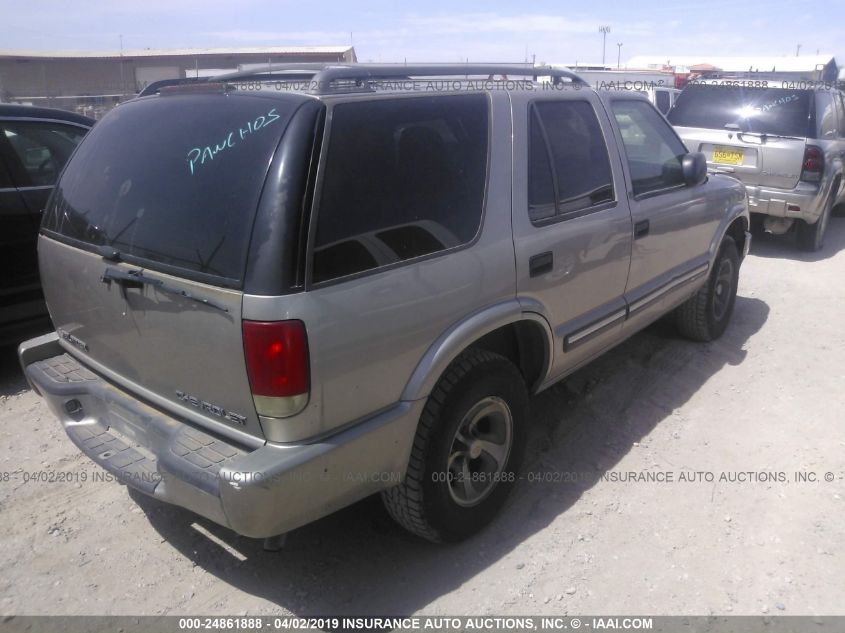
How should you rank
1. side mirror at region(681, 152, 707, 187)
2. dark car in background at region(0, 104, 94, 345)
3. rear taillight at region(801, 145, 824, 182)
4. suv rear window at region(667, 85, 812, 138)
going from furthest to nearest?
suv rear window at region(667, 85, 812, 138), rear taillight at region(801, 145, 824, 182), dark car in background at region(0, 104, 94, 345), side mirror at region(681, 152, 707, 187)

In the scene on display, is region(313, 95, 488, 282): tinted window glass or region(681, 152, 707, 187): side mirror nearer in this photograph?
region(313, 95, 488, 282): tinted window glass

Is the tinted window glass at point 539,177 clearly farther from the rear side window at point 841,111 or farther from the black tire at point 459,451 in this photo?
the rear side window at point 841,111

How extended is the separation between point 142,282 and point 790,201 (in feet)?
23.8

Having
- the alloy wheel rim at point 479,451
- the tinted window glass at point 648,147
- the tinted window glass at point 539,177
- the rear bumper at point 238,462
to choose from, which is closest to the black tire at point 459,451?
the alloy wheel rim at point 479,451

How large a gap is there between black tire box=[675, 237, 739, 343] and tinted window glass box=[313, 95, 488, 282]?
106 inches

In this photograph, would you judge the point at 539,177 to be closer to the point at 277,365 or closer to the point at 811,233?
the point at 277,365

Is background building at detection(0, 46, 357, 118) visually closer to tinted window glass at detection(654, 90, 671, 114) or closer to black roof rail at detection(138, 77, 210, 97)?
tinted window glass at detection(654, 90, 671, 114)

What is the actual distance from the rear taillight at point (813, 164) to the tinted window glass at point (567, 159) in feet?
16.7

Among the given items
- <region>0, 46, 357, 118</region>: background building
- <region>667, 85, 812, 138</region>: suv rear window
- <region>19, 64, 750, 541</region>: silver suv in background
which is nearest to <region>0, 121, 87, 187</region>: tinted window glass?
<region>19, 64, 750, 541</region>: silver suv in background

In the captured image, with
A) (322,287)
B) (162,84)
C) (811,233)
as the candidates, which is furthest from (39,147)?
(811,233)

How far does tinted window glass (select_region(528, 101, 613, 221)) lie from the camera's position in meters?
3.08

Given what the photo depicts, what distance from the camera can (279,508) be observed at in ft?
7.18

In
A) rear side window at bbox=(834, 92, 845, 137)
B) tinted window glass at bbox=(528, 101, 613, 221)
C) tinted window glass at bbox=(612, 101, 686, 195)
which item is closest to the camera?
tinted window glass at bbox=(528, 101, 613, 221)

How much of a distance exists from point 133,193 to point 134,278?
369mm
